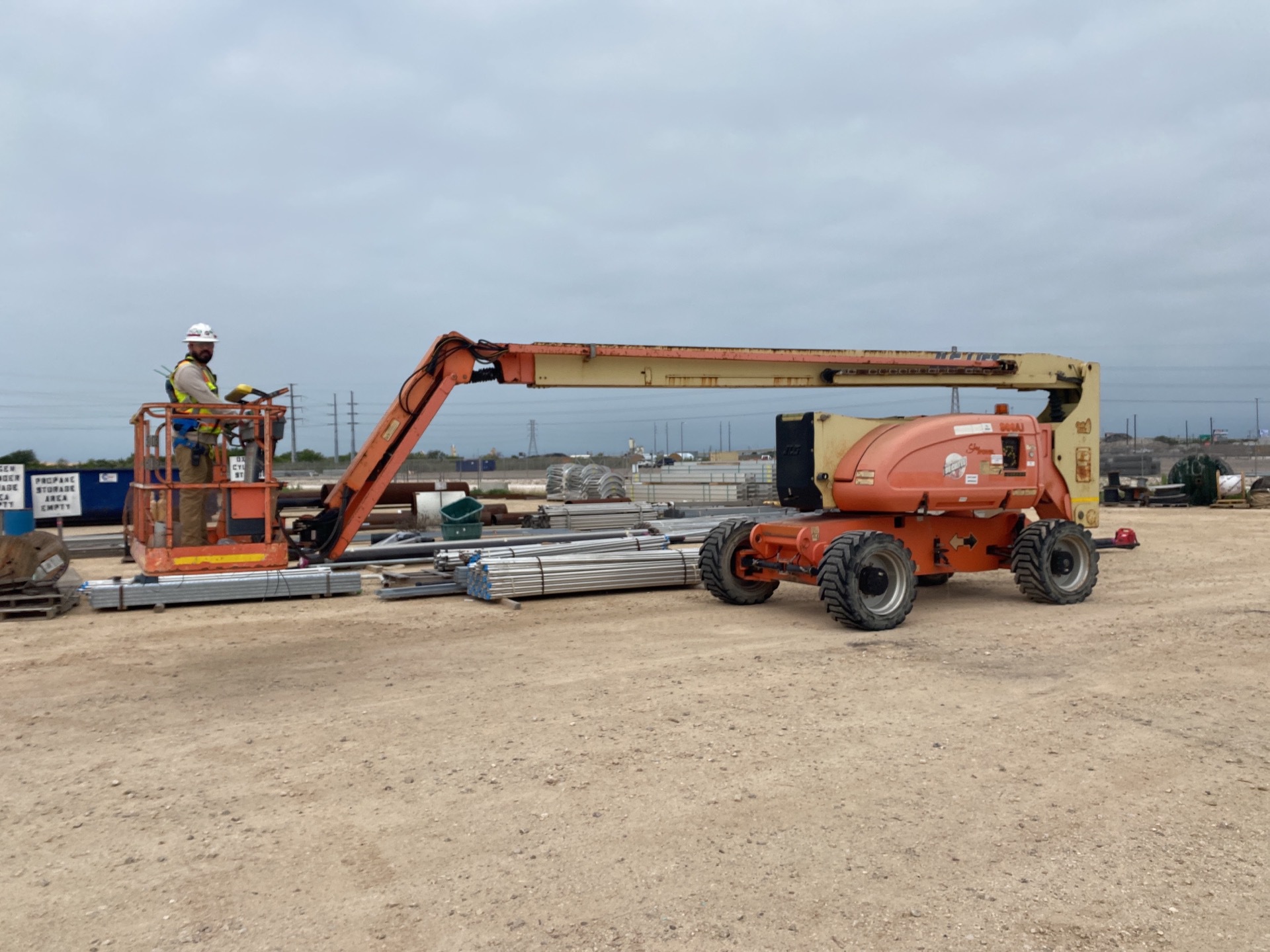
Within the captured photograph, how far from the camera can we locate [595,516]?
19703mm

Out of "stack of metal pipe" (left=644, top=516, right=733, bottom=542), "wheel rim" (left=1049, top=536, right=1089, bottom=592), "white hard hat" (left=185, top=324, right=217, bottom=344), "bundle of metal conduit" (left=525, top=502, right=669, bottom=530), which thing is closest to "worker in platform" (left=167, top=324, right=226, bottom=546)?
"white hard hat" (left=185, top=324, right=217, bottom=344)

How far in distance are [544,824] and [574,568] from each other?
22.9ft

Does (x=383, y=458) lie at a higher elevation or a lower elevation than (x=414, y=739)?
higher

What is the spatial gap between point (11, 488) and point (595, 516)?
34.3 feet

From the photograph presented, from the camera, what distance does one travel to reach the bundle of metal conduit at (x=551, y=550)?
12289 millimetres

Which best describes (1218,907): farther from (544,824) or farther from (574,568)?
(574,568)

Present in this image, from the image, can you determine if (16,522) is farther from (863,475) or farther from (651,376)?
(863,475)

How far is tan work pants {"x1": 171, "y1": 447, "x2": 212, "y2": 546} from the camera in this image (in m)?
11.2

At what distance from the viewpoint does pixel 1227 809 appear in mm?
4719

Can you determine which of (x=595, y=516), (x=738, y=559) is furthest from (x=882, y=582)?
(x=595, y=516)

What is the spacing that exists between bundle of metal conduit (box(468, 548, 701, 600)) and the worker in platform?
3198mm

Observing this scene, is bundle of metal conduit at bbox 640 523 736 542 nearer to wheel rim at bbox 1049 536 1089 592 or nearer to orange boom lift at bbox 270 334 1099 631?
orange boom lift at bbox 270 334 1099 631

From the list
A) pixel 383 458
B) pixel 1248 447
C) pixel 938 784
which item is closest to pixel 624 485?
pixel 383 458

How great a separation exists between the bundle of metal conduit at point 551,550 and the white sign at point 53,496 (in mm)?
5661
